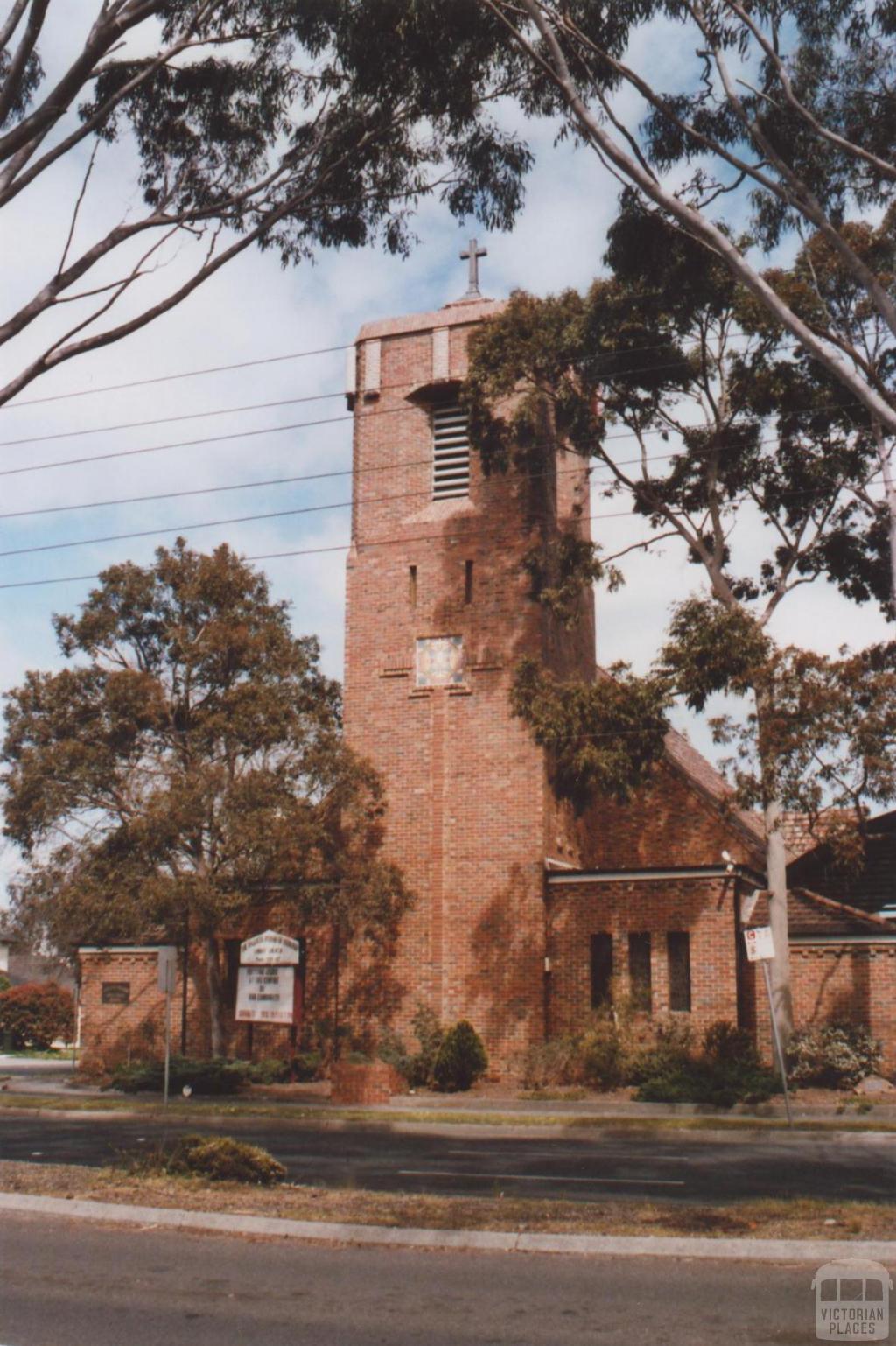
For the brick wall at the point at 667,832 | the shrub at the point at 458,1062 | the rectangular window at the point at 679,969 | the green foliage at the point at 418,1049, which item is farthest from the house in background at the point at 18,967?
the rectangular window at the point at 679,969

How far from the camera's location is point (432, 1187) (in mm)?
13406

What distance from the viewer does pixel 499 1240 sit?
9.63m

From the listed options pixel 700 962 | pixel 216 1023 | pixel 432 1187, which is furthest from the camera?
pixel 216 1023

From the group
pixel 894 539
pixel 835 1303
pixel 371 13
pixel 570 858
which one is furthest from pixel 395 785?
pixel 835 1303

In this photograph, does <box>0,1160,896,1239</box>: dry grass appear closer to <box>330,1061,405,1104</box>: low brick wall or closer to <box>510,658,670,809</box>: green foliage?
<box>330,1061,405,1104</box>: low brick wall

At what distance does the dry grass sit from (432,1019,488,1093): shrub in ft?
53.4

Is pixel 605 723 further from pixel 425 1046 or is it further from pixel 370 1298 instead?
pixel 370 1298

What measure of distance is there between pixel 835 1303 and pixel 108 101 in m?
14.0

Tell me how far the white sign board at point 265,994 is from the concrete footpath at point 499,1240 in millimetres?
19279

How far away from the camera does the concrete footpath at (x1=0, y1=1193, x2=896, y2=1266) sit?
358 inches

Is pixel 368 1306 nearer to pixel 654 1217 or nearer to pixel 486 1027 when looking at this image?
pixel 654 1217

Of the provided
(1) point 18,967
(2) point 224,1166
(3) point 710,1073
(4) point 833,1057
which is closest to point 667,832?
(3) point 710,1073

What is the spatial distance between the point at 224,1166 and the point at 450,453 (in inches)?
918

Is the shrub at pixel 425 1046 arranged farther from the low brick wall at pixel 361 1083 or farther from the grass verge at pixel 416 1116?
the grass verge at pixel 416 1116
